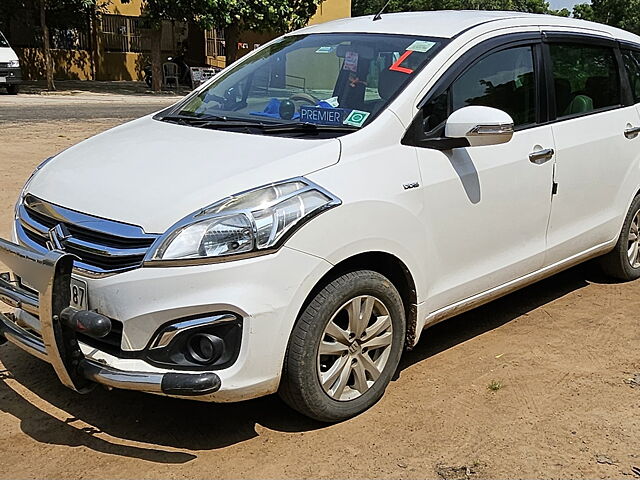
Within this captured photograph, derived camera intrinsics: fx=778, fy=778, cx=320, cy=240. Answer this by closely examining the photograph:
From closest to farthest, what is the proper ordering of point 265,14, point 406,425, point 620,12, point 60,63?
point 406,425
point 265,14
point 60,63
point 620,12

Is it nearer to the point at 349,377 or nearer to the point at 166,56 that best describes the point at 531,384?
the point at 349,377

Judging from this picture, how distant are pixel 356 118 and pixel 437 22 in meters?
1.01

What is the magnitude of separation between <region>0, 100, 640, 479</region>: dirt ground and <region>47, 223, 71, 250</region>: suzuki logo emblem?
2.79 feet

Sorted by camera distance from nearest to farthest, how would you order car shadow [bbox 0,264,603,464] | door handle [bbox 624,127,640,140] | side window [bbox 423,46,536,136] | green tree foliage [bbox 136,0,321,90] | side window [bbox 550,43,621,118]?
car shadow [bbox 0,264,603,464], side window [bbox 423,46,536,136], side window [bbox 550,43,621,118], door handle [bbox 624,127,640,140], green tree foliage [bbox 136,0,321,90]

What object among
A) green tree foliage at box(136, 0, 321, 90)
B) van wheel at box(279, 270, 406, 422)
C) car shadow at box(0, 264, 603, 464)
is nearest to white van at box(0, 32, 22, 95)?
green tree foliage at box(136, 0, 321, 90)

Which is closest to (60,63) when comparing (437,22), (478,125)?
(437,22)

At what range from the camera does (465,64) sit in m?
4.06

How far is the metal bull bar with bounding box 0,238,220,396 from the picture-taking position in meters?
3.03

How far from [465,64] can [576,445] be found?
6.44 ft

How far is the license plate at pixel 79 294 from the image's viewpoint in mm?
3181

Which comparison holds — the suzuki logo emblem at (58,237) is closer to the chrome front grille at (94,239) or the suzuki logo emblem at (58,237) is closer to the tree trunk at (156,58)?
→ the chrome front grille at (94,239)

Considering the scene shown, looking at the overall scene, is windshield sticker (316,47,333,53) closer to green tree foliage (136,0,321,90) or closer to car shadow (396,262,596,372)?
car shadow (396,262,596,372)

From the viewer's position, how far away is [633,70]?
5.51 m

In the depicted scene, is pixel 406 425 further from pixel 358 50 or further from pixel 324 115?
pixel 358 50
